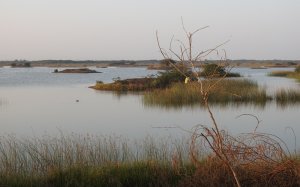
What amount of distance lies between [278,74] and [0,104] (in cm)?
3282

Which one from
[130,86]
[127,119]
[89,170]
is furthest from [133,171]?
[130,86]

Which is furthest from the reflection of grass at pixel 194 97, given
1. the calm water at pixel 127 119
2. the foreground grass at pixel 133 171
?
the foreground grass at pixel 133 171

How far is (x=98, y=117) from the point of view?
14.5m

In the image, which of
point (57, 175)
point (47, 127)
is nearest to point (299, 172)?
point (57, 175)

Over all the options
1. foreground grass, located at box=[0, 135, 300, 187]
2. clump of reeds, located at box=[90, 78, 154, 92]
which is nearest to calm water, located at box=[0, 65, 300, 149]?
foreground grass, located at box=[0, 135, 300, 187]

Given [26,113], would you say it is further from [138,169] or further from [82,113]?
[138,169]

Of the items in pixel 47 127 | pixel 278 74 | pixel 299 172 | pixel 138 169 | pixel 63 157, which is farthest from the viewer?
pixel 278 74

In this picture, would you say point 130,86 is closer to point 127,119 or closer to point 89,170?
point 127,119

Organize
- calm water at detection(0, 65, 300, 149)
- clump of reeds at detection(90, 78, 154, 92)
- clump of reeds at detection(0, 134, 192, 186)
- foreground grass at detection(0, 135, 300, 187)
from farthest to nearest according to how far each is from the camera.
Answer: clump of reeds at detection(90, 78, 154, 92) < calm water at detection(0, 65, 300, 149) < clump of reeds at detection(0, 134, 192, 186) < foreground grass at detection(0, 135, 300, 187)

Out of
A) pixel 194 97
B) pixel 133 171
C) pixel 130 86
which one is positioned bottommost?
pixel 130 86

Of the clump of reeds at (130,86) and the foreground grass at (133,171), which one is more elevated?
the foreground grass at (133,171)

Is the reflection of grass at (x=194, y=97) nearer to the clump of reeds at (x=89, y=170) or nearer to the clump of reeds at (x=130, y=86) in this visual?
the clump of reeds at (x=130, y=86)

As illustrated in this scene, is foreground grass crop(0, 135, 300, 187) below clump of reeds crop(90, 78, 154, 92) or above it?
above

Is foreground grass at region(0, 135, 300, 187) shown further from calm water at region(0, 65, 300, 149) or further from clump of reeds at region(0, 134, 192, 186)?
calm water at region(0, 65, 300, 149)
